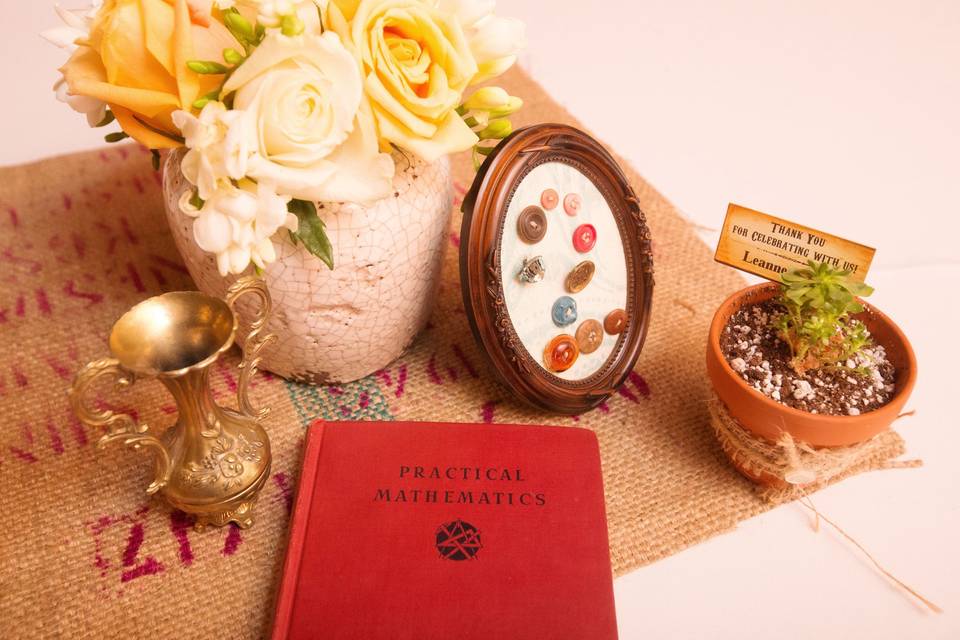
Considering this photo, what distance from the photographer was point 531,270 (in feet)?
3.06

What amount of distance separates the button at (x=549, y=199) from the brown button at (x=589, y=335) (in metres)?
0.16

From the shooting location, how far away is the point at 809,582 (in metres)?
0.89

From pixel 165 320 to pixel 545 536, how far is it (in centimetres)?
47

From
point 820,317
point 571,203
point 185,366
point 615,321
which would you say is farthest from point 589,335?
point 185,366

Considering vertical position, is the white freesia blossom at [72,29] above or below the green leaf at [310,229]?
above

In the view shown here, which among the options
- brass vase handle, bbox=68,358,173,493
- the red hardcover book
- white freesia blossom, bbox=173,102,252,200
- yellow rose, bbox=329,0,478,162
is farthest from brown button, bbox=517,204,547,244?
brass vase handle, bbox=68,358,173,493

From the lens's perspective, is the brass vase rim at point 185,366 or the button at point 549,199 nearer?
the brass vase rim at point 185,366

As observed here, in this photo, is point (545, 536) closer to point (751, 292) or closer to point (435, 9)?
point (751, 292)

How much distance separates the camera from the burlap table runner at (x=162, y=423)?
0.85 metres

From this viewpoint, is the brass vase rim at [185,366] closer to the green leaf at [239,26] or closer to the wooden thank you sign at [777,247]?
the green leaf at [239,26]

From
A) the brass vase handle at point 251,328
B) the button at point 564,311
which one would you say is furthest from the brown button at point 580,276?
the brass vase handle at point 251,328

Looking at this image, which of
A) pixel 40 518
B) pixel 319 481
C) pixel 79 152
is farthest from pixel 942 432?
pixel 79 152

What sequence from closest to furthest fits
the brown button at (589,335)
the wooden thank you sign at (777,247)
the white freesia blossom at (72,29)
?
the white freesia blossom at (72,29)
the wooden thank you sign at (777,247)
the brown button at (589,335)

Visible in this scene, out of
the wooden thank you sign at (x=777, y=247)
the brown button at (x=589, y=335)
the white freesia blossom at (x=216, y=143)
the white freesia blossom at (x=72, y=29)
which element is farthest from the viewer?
the brown button at (x=589, y=335)
